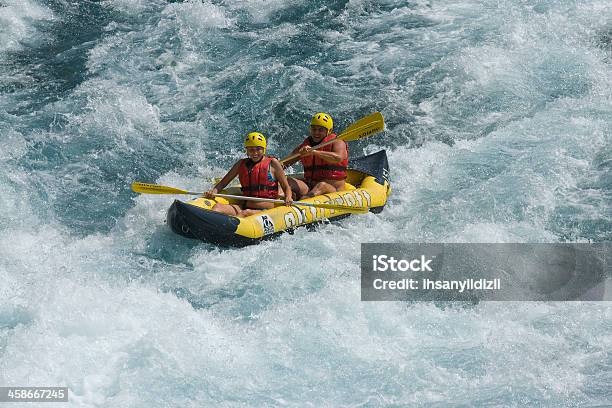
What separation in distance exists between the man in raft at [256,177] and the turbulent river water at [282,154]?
54 cm

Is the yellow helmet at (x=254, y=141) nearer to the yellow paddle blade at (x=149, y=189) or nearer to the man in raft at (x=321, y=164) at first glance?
the man in raft at (x=321, y=164)

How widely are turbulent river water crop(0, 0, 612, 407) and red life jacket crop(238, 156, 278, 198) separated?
0.63 m

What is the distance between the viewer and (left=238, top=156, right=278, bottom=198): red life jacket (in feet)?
30.8

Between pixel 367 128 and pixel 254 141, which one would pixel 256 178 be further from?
pixel 367 128

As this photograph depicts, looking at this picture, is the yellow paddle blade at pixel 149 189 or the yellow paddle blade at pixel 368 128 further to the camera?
the yellow paddle blade at pixel 368 128

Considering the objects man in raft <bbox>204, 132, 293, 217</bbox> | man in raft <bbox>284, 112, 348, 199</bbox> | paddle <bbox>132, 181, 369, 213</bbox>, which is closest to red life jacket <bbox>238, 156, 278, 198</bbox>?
man in raft <bbox>204, 132, 293, 217</bbox>

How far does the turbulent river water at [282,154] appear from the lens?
23.3 ft

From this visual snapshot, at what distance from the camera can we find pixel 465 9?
15.0 meters

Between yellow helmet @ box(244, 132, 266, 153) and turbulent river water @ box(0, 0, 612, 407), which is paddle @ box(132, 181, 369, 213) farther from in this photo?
yellow helmet @ box(244, 132, 266, 153)

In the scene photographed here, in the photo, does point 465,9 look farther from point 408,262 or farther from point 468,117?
point 408,262

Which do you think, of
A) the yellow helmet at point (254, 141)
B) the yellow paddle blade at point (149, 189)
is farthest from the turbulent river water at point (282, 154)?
the yellow helmet at point (254, 141)

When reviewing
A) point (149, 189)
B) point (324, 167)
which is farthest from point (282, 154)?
point (149, 189)

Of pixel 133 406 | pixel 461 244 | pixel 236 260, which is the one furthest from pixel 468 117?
pixel 133 406

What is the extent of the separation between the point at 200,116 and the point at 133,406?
6175 mm
